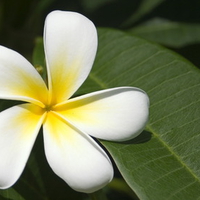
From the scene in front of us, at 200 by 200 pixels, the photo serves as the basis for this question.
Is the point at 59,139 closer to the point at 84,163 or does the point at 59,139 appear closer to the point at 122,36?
the point at 84,163

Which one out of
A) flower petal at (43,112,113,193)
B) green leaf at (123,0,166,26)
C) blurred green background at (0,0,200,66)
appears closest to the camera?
flower petal at (43,112,113,193)

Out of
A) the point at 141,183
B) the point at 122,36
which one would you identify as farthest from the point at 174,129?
the point at 122,36

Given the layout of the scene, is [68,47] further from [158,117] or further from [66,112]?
[158,117]

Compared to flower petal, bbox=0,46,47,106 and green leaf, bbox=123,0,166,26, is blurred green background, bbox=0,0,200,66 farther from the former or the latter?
flower petal, bbox=0,46,47,106

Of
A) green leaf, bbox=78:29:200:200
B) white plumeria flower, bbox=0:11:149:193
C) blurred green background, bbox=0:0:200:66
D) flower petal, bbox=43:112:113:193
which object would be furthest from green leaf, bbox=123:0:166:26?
flower petal, bbox=43:112:113:193

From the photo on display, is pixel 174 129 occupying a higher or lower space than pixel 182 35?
higher

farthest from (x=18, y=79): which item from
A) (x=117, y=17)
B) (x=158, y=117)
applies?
(x=117, y=17)

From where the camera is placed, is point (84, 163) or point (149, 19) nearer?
point (84, 163)
